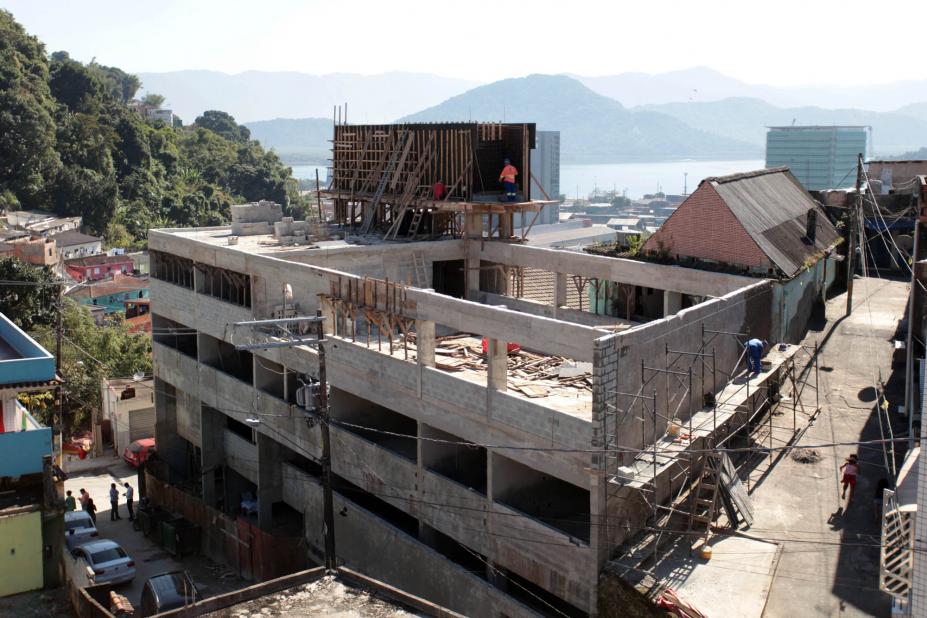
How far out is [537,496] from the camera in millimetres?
24953

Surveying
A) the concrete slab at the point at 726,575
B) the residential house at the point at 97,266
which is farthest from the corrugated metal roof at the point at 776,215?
the residential house at the point at 97,266

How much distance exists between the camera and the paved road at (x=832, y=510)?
1923cm

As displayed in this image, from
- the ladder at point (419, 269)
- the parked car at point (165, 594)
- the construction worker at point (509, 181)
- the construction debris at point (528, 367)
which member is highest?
the construction worker at point (509, 181)

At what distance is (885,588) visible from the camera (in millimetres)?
17766

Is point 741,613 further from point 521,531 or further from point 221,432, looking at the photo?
point 221,432

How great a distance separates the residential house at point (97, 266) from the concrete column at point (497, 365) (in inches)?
2617

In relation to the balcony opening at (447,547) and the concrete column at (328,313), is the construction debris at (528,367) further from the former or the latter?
the balcony opening at (447,547)

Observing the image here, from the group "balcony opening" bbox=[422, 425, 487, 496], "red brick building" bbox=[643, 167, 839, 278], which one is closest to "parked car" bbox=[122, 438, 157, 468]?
"balcony opening" bbox=[422, 425, 487, 496]

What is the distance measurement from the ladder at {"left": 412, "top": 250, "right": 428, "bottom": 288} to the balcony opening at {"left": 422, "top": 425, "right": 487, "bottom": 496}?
38.8 feet

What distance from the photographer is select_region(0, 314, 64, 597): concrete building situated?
2911cm

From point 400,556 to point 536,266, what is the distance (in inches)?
541

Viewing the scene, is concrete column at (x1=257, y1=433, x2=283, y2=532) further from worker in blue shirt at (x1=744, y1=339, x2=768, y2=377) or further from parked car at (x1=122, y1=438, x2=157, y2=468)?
worker in blue shirt at (x1=744, y1=339, x2=768, y2=377)

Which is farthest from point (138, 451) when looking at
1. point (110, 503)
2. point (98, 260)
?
point (98, 260)

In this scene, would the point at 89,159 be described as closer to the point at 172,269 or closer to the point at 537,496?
the point at 172,269
